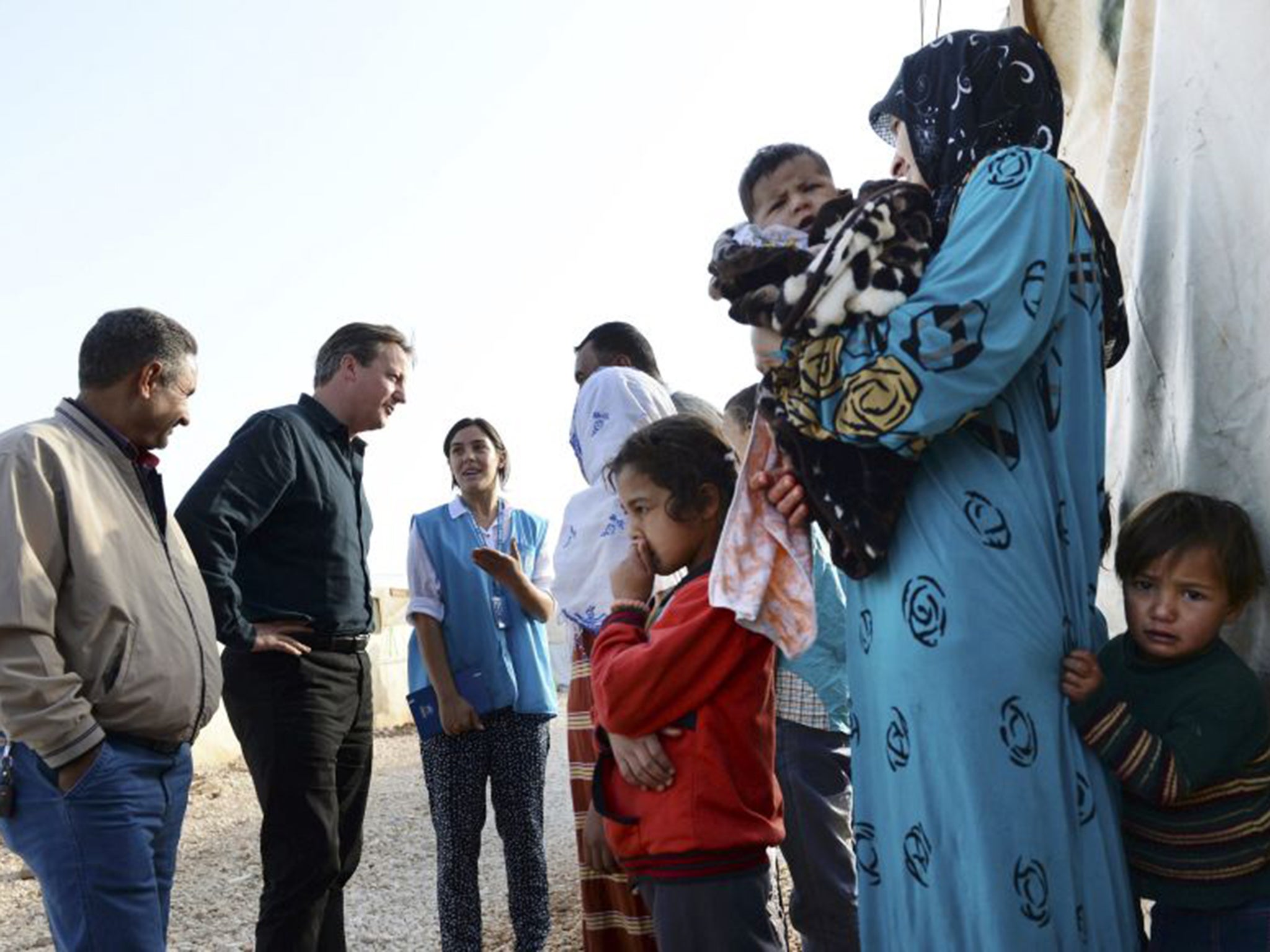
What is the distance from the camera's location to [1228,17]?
225cm

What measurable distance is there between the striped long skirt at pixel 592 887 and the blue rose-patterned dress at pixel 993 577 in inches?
57.4

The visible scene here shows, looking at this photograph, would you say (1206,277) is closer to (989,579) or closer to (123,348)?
(989,579)

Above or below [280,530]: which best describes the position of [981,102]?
above

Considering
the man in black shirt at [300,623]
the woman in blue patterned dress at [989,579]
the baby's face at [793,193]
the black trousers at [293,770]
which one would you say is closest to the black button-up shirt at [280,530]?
the man in black shirt at [300,623]

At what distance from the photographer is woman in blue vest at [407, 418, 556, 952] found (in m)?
4.44

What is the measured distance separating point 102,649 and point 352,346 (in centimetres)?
177

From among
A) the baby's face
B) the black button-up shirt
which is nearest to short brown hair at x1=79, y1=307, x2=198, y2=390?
the black button-up shirt

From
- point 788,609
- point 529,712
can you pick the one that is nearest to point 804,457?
point 788,609

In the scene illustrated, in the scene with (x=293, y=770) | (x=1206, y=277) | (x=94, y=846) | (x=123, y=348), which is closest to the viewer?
(x=1206, y=277)

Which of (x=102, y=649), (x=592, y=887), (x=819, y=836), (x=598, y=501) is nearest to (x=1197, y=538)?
(x=819, y=836)

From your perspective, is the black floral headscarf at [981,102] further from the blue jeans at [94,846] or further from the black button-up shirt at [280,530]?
the black button-up shirt at [280,530]

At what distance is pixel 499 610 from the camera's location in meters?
4.75

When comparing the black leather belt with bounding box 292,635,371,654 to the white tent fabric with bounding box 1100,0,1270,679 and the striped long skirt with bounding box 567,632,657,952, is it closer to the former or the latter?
the striped long skirt with bounding box 567,632,657,952

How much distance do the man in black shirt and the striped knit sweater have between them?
2.69 meters
